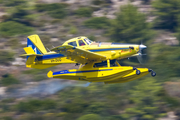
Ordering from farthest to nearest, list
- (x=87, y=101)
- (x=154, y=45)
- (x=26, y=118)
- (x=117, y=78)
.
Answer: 1. (x=154, y=45)
2. (x=87, y=101)
3. (x=26, y=118)
4. (x=117, y=78)

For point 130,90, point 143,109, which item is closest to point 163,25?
point 130,90

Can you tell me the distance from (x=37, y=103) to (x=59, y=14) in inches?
752

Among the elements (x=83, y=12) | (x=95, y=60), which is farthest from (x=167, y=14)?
(x=95, y=60)

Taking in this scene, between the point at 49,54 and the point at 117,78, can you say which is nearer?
the point at 117,78

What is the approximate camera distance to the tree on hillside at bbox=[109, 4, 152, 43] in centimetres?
3794

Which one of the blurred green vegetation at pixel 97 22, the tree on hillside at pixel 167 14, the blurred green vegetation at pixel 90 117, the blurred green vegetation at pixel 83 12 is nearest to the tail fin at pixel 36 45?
the blurred green vegetation at pixel 90 117

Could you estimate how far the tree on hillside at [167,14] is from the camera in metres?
44.4

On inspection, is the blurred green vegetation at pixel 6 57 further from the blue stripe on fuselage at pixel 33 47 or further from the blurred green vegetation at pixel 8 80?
the blue stripe on fuselage at pixel 33 47

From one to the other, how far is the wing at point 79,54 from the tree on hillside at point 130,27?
65.0ft

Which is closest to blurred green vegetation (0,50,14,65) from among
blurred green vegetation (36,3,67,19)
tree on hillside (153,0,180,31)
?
blurred green vegetation (36,3,67,19)

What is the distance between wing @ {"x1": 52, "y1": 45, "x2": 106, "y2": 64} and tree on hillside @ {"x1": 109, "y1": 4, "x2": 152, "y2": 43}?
65.0ft

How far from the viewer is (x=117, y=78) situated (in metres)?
16.9

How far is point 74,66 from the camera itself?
111 feet

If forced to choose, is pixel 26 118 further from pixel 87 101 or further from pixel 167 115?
pixel 167 115
